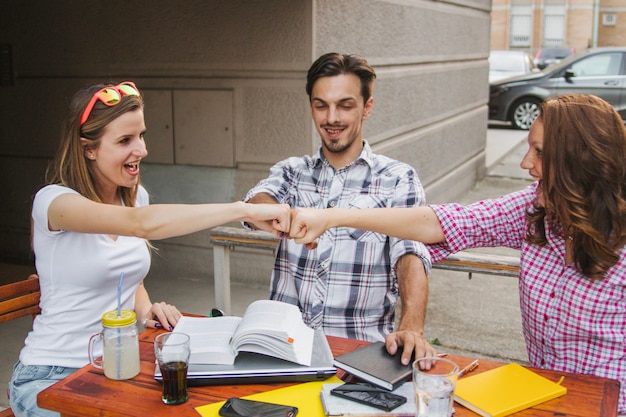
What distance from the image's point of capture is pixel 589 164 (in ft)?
7.78

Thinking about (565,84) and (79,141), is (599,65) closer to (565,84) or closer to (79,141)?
(565,84)

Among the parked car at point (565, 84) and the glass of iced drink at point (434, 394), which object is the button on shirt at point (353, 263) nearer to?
the glass of iced drink at point (434, 394)

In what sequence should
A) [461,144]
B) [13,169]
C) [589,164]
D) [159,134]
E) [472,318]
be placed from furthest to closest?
[461,144]
[13,169]
[159,134]
[472,318]
[589,164]

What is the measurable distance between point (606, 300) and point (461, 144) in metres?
7.32

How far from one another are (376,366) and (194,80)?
148 inches

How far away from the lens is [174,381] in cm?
197

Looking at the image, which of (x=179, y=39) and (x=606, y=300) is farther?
(x=179, y=39)

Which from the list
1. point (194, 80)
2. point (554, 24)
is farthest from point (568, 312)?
point (554, 24)

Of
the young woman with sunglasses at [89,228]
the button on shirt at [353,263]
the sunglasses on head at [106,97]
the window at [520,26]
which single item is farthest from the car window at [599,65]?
the window at [520,26]

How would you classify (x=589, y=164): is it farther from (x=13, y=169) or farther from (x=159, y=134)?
(x=13, y=169)

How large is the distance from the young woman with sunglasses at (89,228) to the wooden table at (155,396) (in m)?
0.45

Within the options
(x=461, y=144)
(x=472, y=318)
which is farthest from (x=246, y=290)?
(x=461, y=144)

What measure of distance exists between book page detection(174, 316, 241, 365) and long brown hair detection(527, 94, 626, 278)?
1.18 m

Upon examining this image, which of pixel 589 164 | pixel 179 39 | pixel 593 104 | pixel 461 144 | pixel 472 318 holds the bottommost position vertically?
pixel 472 318
